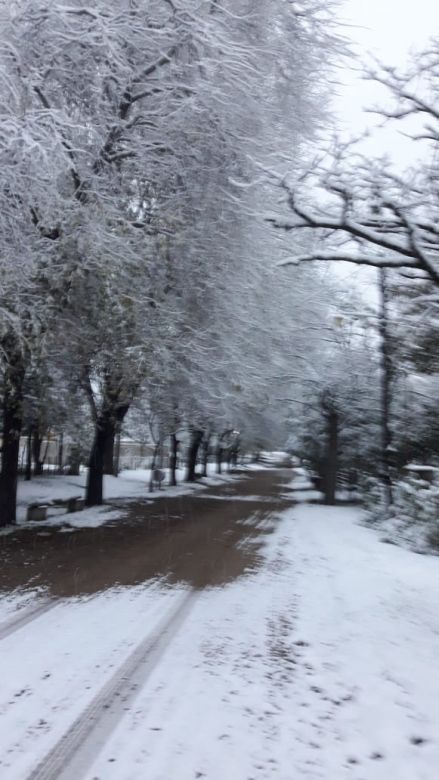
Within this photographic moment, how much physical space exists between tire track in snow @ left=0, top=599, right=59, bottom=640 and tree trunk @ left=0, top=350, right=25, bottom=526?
4.73m

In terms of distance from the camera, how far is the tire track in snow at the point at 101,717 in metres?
3.73

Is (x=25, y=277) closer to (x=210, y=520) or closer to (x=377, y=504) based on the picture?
(x=210, y=520)

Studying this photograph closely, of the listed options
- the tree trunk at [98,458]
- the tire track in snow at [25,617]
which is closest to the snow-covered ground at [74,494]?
the tree trunk at [98,458]

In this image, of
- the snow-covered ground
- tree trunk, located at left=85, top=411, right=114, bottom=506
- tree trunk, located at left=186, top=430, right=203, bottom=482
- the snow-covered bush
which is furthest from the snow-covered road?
tree trunk, located at left=186, top=430, right=203, bottom=482

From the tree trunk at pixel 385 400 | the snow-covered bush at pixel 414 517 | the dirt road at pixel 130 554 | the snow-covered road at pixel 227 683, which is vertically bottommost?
the dirt road at pixel 130 554

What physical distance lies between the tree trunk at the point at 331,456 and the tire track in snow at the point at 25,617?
57.8ft

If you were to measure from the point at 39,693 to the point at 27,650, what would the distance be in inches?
43.8

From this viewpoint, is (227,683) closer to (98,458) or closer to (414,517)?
(414,517)

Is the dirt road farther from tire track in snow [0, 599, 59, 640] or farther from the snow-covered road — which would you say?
the snow-covered road

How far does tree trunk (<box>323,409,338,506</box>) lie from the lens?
2425 centimetres

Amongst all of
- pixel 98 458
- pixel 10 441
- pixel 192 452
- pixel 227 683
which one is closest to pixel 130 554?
pixel 10 441

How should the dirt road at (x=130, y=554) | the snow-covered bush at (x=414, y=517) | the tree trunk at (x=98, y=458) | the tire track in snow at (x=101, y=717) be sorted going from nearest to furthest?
the tire track in snow at (x=101, y=717) < the dirt road at (x=130, y=554) < the snow-covered bush at (x=414, y=517) < the tree trunk at (x=98, y=458)

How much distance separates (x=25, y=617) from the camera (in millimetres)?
6949

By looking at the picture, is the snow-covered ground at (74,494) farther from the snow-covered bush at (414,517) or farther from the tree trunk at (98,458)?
the snow-covered bush at (414,517)
